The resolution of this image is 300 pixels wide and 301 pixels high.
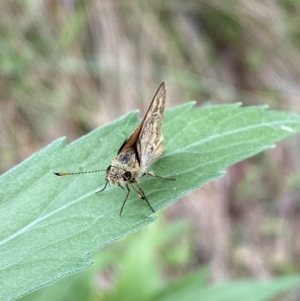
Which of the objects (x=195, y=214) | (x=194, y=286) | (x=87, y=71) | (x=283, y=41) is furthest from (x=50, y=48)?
(x=194, y=286)

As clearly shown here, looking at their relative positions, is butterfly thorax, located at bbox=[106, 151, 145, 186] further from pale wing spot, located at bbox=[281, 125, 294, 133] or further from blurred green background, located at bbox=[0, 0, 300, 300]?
blurred green background, located at bbox=[0, 0, 300, 300]

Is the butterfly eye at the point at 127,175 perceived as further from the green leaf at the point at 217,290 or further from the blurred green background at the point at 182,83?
the blurred green background at the point at 182,83

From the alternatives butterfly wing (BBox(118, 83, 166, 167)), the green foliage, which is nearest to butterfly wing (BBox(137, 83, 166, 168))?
butterfly wing (BBox(118, 83, 166, 167))

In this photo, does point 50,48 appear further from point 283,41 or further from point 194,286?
point 194,286

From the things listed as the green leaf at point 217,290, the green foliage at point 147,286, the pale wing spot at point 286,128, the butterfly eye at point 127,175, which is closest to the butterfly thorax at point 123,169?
the butterfly eye at point 127,175

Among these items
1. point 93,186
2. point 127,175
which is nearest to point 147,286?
point 127,175
